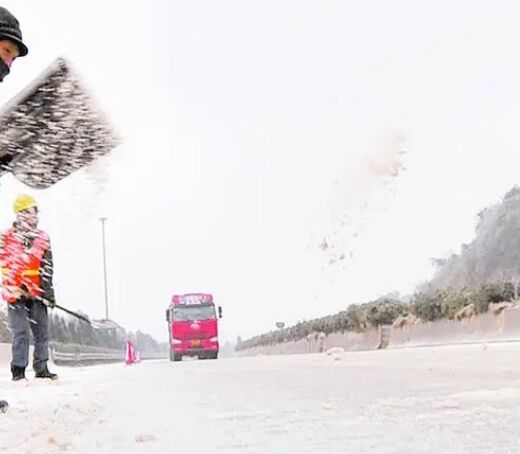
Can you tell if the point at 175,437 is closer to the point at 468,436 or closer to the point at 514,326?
the point at 468,436

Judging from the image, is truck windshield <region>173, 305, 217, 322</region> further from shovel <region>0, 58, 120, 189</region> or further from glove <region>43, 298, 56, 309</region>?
shovel <region>0, 58, 120, 189</region>

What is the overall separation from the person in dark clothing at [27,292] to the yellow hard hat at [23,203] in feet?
4.64

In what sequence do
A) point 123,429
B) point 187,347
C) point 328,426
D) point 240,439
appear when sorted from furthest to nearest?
point 187,347 → point 123,429 → point 328,426 → point 240,439

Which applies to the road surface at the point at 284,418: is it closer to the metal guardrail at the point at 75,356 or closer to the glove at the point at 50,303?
the glove at the point at 50,303

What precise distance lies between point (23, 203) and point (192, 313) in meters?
30.9

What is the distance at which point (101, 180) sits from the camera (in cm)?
371

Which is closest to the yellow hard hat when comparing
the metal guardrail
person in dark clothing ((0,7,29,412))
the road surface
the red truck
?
person in dark clothing ((0,7,29,412))

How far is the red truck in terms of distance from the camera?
111 ft

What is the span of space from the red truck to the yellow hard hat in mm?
29745

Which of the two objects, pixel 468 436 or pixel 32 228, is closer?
pixel 468 436

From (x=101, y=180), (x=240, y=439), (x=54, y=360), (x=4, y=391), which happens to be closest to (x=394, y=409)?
(x=240, y=439)

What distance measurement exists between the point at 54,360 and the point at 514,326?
809 cm

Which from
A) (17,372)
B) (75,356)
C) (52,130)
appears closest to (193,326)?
(75,356)

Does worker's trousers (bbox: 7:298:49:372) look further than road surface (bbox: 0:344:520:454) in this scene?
Yes
